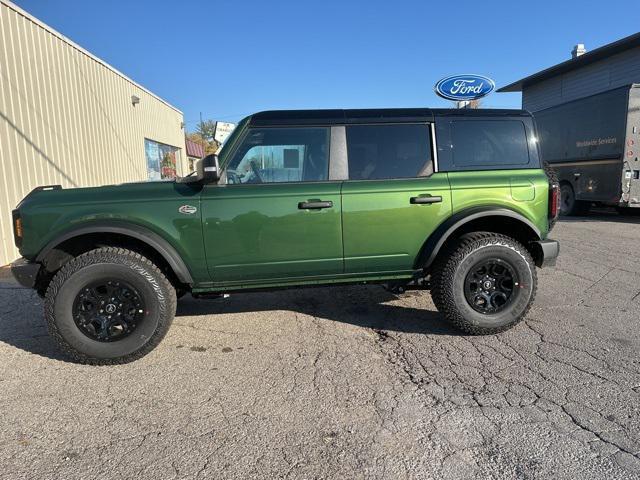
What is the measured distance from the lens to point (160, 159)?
55.1 feet

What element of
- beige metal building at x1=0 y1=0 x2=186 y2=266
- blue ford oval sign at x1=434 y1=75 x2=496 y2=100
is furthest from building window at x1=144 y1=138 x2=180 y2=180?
blue ford oval sign at x1=434 y1=75 x2=496 y2=100

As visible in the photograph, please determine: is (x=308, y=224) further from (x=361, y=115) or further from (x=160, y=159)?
(x=160, y=159)

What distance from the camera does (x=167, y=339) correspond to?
4.10 metres

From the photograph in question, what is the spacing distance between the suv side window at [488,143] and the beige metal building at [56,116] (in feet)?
22.6

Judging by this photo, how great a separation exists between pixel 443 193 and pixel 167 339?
9.20 feet

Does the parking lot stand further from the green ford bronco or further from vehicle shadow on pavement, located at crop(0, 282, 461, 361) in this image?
the green ford bronco

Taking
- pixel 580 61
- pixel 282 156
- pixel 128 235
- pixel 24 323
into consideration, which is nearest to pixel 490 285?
pixel 282 156

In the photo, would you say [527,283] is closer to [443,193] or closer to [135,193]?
[443,193]

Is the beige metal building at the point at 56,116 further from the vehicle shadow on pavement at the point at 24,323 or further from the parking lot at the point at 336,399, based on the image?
the parking lot at the point at 336,399

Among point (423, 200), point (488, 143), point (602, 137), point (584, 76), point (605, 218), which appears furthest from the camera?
point (584, 76)

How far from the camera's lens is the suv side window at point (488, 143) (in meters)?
4.07

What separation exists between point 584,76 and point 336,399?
1990 centimetres

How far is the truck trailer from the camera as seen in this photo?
10.4 metres

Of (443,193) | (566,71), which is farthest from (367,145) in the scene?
(566,71)
